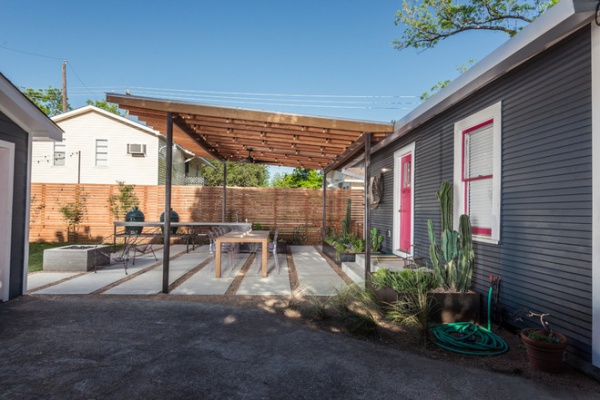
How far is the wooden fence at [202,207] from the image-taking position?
11.1 metres

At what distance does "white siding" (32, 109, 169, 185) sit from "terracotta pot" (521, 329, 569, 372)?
45.0 ft

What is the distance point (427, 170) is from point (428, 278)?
2.19 metres

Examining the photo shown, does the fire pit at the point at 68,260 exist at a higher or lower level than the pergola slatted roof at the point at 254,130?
lower

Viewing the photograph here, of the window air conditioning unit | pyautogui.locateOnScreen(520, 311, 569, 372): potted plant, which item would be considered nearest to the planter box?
pyautogui.locateOnScreen(520, 311, 569, 372): potted plant

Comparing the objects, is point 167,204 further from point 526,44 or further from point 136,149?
point 136,149

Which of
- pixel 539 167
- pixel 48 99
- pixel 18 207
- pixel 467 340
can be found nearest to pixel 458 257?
pixel 467 340

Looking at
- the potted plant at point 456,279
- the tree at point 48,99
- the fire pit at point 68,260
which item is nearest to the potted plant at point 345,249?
the potted plant at point 456,279

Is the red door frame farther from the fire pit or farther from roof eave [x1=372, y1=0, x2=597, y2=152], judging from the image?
the fire pit

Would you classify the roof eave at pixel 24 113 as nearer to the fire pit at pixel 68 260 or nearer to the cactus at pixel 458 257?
the fire pit at pixel 68 260

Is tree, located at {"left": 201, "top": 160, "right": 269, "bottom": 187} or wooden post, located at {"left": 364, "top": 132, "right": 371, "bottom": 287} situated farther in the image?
tree, located at {"left": 201, "top": 160, "right": 269, "bottom": 187}

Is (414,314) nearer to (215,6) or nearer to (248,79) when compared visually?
(215,6)

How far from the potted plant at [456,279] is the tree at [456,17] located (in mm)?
10862

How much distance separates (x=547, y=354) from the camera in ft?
8.73

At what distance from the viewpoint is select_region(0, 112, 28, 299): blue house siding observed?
4547 mm
